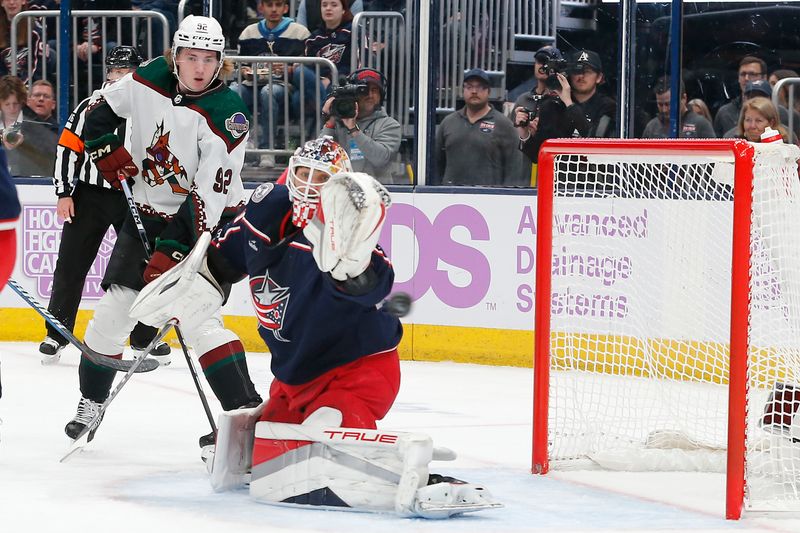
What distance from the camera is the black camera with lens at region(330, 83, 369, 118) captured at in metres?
6.32

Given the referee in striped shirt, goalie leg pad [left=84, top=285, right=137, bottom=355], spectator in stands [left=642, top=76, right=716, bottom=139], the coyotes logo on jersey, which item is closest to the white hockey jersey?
the coyotes logo on jersey

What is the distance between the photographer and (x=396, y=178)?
6211 mm

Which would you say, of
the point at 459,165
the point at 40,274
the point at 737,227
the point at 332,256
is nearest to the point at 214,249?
the point at 332,256

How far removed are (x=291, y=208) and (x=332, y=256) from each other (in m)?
0.37

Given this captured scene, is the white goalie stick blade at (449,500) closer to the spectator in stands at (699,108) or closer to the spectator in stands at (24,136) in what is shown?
the spectator in stands at (699,108)

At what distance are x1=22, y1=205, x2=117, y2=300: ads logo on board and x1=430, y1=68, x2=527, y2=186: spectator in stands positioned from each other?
1.54 meters

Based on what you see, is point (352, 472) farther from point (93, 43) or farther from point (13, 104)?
point (13, 104)

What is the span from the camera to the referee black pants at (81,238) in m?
5.49

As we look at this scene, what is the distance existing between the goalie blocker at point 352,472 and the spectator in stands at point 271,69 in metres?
3.42

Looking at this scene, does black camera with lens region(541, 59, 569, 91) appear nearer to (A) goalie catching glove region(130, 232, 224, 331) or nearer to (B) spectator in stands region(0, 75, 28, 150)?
(B) spectator in stands region(0, 75, 28, 150)

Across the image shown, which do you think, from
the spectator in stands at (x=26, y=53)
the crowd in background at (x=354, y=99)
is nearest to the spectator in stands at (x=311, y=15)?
the crowd in background at (x=354, y=99)

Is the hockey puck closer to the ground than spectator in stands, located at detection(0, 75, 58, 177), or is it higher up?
closer to the ground

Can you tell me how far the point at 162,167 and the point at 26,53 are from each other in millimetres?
3056

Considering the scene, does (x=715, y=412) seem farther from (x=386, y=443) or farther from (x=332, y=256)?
(x=332, y=256)
